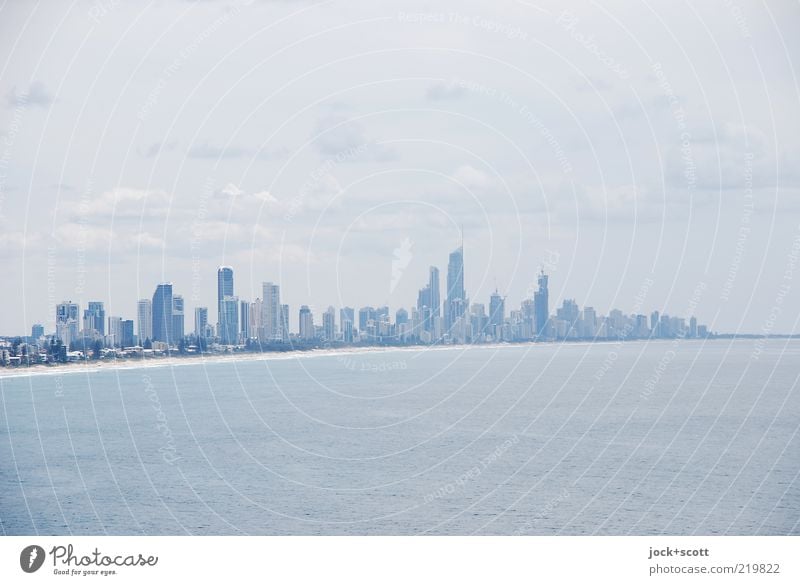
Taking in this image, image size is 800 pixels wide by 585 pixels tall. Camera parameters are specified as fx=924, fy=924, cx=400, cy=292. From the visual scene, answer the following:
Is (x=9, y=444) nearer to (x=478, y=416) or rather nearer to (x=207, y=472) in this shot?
(x=207, y=472)

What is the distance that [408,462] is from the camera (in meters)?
36.2

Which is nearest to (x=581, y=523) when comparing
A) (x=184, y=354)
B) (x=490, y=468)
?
(x=490, y=468)

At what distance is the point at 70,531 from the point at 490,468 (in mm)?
15534

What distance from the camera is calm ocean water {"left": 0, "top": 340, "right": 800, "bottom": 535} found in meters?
26.6

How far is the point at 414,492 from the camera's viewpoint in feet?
101
